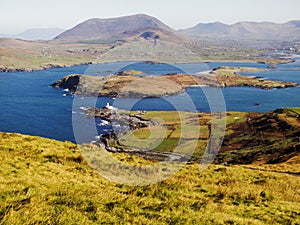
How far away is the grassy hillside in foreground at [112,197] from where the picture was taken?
10602mm

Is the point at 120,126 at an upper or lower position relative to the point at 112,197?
lower

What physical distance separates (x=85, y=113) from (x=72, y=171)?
442 ft

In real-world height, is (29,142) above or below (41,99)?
above

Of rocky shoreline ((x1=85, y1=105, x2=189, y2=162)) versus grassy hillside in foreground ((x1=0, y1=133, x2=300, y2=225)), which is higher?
grassy hillside in foreground ((x1=0, y1=133, x2=300, y2=225))

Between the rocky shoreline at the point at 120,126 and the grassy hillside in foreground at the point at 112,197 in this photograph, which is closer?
the grassy hillside in foreground at the point at 112,197

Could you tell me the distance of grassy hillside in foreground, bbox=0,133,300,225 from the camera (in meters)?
10.6

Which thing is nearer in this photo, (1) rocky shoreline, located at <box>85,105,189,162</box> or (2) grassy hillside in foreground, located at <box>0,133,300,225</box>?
(2) grassy hillside in foreground, located at <box>0,133,300,225</box>

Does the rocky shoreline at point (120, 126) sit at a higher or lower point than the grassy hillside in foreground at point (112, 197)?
lower

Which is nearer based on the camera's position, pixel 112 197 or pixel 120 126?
pixel 112 197

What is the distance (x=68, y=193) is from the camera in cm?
1302

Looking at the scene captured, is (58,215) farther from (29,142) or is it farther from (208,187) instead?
(29,142)

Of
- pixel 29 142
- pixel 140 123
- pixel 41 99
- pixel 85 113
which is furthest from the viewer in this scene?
pixel 41 99

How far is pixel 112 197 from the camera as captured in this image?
13234 mm

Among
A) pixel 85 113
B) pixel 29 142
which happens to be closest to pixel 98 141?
pixel 85 113
